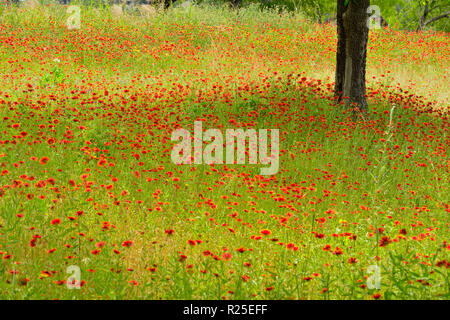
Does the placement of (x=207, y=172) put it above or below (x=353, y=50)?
below

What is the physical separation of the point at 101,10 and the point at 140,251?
13463 millimetres

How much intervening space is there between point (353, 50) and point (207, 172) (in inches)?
207

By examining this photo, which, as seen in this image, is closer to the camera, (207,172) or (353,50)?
(207,172)

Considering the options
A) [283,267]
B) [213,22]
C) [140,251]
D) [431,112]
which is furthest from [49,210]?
[213,22]

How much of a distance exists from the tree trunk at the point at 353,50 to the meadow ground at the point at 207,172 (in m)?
0.41

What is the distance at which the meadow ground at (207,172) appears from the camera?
2936 millimetres

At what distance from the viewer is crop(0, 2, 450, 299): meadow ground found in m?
2.94

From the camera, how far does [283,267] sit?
10.0 ft

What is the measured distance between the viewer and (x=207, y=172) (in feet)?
14.0

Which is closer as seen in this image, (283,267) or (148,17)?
(283,267)

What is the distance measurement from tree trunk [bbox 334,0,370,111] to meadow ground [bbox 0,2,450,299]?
41 centimetres

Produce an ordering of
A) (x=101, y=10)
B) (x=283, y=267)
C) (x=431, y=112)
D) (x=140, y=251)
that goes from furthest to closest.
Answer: (x=101, y=10), (x=431, y=112), (x=140, y=251), (x=283, y=267)
